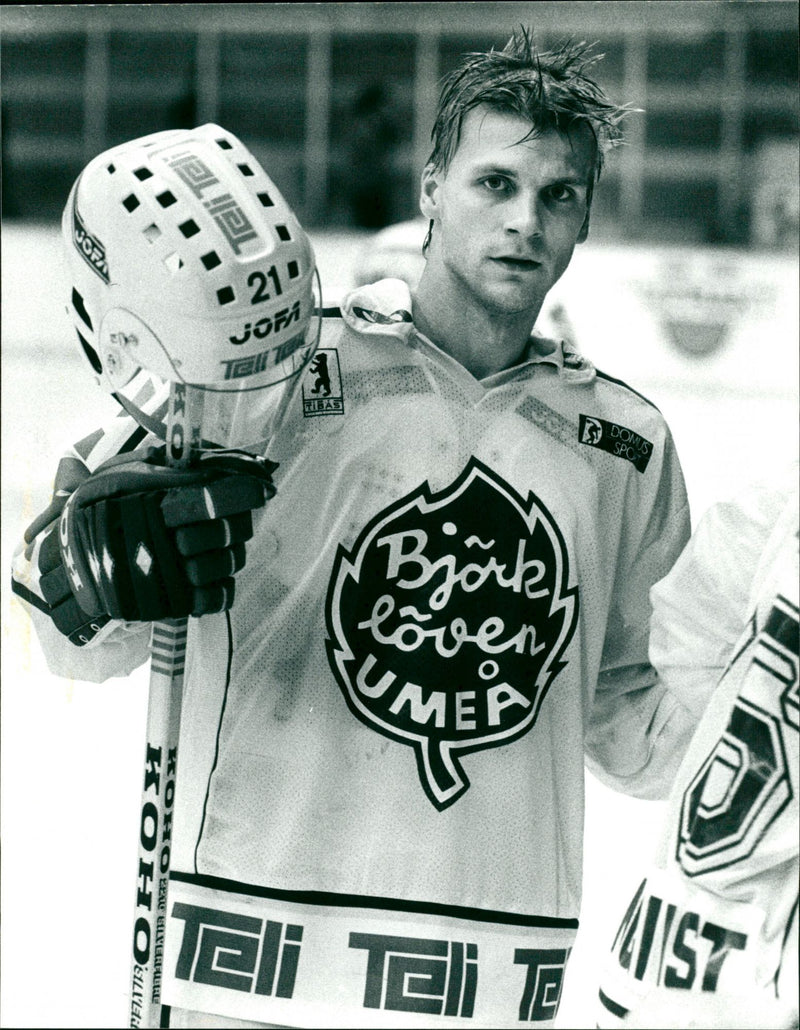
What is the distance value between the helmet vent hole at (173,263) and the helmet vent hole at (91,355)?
0.16m

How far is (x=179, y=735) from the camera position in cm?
161

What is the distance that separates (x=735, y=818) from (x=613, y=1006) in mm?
237

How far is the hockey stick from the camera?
61.7 inches

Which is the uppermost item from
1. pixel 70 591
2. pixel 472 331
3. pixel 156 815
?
pixel 472 331

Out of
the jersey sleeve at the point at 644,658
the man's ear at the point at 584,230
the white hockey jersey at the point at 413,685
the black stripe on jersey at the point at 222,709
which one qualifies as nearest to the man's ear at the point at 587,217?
the man's ear at the point at 584,230

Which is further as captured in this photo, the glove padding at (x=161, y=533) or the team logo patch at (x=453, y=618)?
the team logo patch at (x=453, y=618)

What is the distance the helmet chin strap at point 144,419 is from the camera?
4.85 feet

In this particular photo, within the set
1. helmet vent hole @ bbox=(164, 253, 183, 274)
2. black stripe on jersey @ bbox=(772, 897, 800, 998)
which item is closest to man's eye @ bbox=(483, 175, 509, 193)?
helmet vent hole @ bbox=(164, 253, 183, 274)

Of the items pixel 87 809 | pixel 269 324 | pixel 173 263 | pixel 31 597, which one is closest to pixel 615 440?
pixel 269 324

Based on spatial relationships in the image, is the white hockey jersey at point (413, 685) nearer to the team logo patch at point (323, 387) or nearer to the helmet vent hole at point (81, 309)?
the team logo patch at point (323, 387)

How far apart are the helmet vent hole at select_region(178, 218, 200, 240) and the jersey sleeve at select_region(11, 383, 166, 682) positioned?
18 centimetres

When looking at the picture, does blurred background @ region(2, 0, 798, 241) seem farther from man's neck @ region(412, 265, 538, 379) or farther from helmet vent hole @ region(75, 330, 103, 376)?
helmet vent hole @ region(75, 330, 103, 376)

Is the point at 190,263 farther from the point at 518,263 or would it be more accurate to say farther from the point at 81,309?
the point at 518,263

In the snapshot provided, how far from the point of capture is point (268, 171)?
1808 mm
